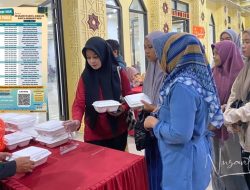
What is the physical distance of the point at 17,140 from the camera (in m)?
1.66

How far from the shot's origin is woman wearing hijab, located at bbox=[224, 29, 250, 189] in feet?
5.87

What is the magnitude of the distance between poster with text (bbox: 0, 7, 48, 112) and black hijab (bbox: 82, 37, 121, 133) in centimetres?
61

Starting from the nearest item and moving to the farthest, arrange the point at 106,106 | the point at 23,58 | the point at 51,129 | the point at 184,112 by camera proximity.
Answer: the point at 184,112, the point at 51,129, the point at 106,106, the point at 23,58

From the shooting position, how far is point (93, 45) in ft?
6.26

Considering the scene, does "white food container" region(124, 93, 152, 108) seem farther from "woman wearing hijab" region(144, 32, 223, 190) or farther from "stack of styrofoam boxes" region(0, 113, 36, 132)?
"stack of styrofoam boxes" region(0, 113, 36, 132)

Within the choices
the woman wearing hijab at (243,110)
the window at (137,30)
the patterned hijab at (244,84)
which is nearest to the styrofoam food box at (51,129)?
the woman wearing hijab at (243,110)

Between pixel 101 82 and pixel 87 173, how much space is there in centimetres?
82

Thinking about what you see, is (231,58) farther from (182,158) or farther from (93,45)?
(182,158)

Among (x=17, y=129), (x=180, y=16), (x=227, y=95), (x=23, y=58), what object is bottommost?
(x=17, y=129)

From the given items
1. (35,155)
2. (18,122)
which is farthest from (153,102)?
(18,122)

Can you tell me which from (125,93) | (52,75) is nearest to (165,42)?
(125,93)

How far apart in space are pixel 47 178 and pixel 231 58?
66.9 inches

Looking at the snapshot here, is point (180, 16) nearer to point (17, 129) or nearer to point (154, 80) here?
point (154, 80)

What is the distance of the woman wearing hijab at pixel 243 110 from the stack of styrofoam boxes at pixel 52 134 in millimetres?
1054
